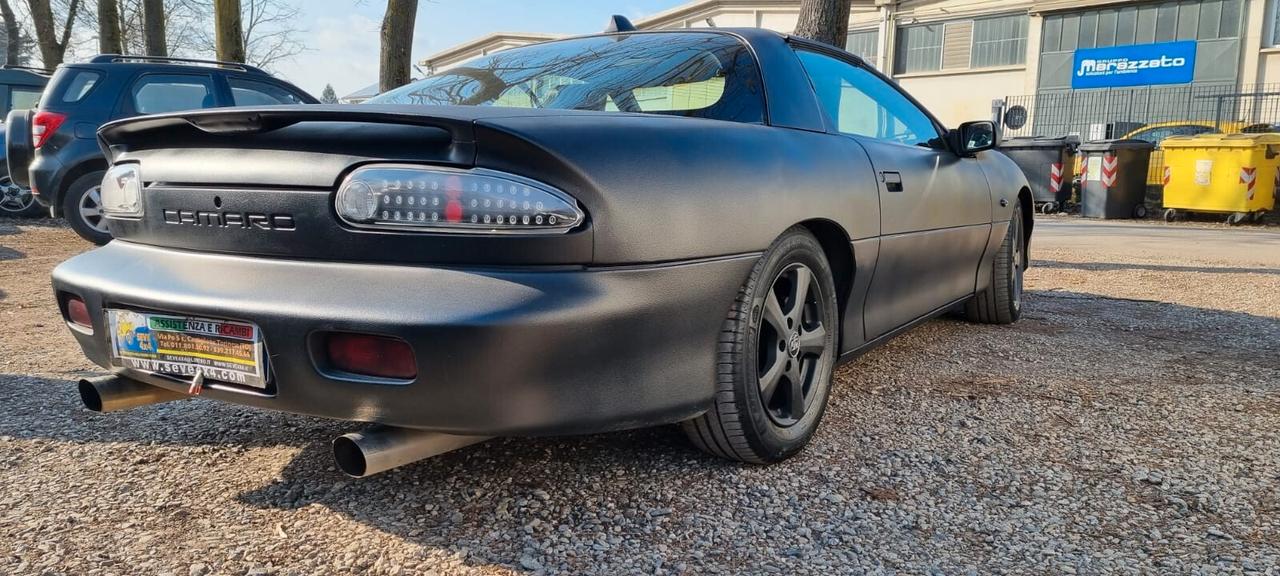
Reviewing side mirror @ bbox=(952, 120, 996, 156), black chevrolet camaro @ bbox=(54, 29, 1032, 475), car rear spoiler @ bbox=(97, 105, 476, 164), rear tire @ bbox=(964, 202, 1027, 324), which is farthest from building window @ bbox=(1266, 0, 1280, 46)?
car rear spoiler @ bbox=(97, 105, 476, 164)

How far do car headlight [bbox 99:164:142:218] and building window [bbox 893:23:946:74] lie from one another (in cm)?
3119

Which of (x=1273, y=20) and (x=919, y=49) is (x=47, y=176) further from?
(x=919, y=49)

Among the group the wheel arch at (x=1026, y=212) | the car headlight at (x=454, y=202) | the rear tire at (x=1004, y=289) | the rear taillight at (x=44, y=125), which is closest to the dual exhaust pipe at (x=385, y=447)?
the car headlight at (x=454, y=202)

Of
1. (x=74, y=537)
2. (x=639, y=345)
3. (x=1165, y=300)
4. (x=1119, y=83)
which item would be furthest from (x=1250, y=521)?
(x=1119, y=83)

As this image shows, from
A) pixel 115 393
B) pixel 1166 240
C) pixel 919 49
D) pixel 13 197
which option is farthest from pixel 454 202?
pixel 919 49

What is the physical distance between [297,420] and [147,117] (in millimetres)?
1151

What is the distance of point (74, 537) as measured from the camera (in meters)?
2.07

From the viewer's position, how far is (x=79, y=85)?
7781mm

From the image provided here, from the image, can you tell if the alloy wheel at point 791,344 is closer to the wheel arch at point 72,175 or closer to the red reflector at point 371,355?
the red reflector at point 371,355

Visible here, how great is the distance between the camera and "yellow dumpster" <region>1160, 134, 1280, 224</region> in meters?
13.0

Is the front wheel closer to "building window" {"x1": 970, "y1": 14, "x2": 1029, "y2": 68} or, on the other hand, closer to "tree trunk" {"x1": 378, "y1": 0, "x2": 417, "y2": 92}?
"tree trunk" {"x1": 378, "y1": 0, "x2": 417, "y2": 92}

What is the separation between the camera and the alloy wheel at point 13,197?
10.1 meters

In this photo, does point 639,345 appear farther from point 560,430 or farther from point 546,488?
point 546,488

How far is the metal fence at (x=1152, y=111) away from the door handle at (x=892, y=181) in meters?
17.0
